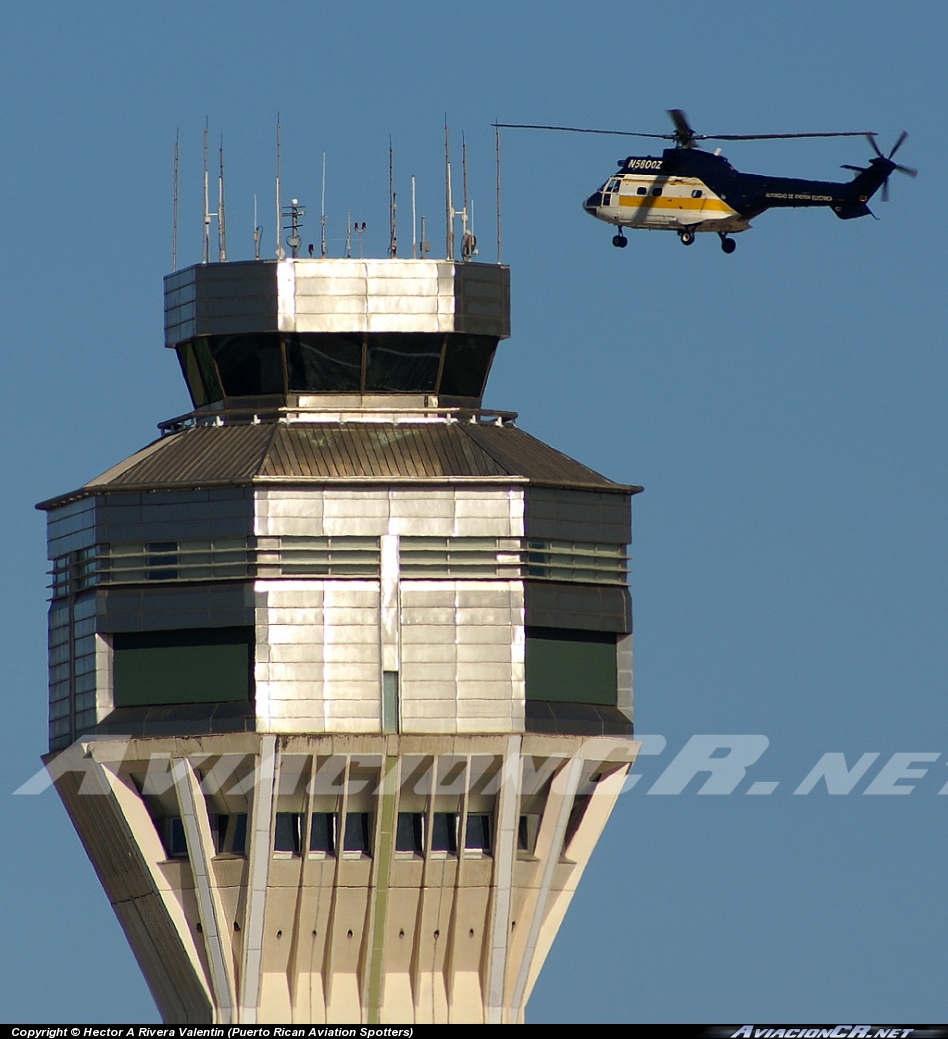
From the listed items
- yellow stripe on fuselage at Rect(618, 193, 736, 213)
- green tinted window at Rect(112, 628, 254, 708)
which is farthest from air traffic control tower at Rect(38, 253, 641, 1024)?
yellow stripe on fuselage at Rect(618, 193, 736, 213)

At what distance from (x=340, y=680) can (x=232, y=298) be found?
16.6 metres

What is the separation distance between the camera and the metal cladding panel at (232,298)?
132125 mm

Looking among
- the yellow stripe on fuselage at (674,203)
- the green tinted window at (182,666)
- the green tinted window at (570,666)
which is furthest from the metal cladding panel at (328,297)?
the green tinted window at (570,666)

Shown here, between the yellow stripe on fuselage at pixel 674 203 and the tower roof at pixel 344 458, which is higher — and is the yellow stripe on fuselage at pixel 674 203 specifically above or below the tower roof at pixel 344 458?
above

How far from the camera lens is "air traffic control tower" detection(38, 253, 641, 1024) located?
414ft

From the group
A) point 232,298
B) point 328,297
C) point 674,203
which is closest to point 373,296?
point 328,297

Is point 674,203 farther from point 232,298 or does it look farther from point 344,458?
point 344,458

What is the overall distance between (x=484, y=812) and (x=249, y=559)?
43.9ft

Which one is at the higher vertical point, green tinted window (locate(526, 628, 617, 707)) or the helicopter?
the helicopter

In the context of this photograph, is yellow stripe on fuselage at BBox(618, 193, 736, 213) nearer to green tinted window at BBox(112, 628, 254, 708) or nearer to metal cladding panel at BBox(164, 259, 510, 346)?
metal cladding panel at BBox(164, 259, 510, 346)

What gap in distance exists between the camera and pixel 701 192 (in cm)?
14012

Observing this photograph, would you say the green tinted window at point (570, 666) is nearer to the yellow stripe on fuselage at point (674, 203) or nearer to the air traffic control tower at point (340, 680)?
the air traffic control tower at point (340, 680)

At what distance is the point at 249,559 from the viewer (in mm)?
125812

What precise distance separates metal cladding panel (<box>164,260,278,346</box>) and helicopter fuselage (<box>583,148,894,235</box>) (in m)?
18.0
